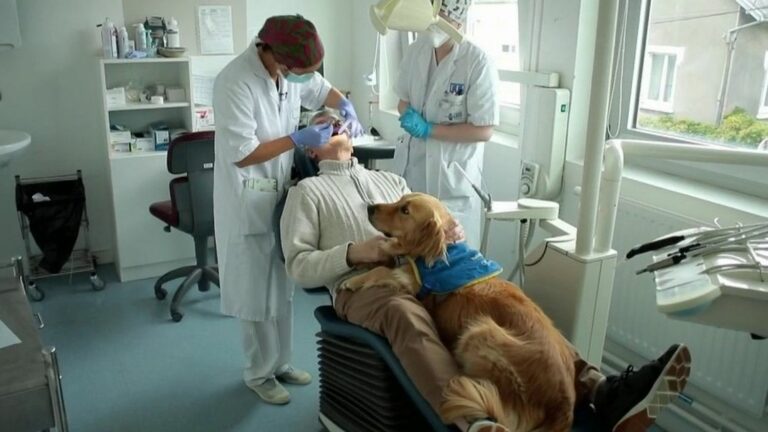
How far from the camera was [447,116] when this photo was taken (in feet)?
8.04

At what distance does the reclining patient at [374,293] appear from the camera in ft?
4.61

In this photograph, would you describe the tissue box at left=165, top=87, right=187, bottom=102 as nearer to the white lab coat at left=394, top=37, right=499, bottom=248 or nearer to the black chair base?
the black chair base

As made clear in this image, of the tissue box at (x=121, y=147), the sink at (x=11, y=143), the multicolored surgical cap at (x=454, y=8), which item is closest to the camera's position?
the multicolored surgical cap at (x=454, y=8)

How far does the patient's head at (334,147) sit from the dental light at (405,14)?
342mm

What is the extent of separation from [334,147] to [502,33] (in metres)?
1.62

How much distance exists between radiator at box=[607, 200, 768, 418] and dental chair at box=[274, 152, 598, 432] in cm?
65

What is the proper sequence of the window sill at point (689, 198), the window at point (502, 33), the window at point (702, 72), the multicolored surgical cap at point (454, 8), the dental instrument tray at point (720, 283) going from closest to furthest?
the dental instrument tray at point (720, 283), the window sill at point (689, 198), the window at point (702, 72), the multicolored surgical cap at point (454, 8), the window at point (502, 33)

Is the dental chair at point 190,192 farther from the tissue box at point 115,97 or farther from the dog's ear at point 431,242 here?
the dog's ear at point 431,242

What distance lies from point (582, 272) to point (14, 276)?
5.56ft

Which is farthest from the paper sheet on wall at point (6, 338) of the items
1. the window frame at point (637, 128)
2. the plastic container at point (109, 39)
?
the window frame at point (637, 128)

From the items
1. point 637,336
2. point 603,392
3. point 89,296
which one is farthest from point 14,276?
point 637,336

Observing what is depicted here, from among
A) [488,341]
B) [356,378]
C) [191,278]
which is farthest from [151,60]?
[488,341]

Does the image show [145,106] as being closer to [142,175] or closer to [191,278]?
[142,175]

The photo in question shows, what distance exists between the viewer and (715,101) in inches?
85.8
